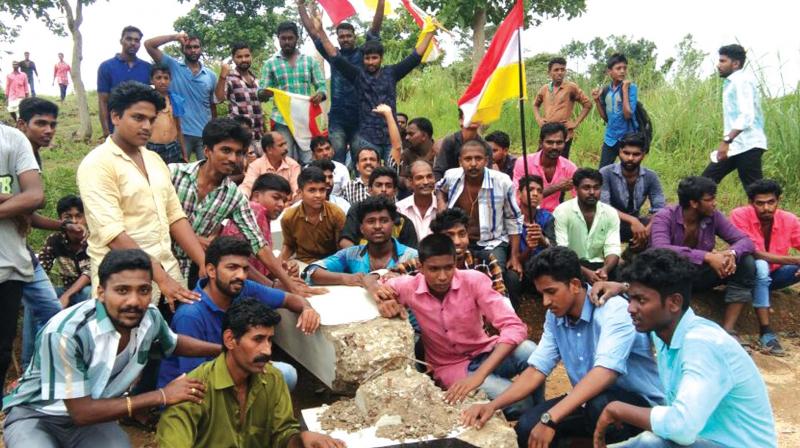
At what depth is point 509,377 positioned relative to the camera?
438cm

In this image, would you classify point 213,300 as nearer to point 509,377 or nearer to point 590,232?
point 509,377

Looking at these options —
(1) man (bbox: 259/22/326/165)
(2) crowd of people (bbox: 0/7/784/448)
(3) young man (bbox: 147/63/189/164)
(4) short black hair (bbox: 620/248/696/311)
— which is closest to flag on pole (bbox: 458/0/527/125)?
(2) crowd of people (bbox: 0/7/784/448)

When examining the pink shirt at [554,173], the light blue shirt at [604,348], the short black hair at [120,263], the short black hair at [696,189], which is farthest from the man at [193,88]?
the light blue shirt at [604,348]

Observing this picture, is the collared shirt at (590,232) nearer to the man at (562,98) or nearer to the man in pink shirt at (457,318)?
the man in pink shirt at (457,318)

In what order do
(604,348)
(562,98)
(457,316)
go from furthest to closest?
(562,98), (457,316), (604,348)

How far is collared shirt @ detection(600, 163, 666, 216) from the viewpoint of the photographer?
643 cm

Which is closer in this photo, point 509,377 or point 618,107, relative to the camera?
point 509,377

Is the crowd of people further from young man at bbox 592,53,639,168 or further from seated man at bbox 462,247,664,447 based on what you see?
young man at bbox 592,53,639,168

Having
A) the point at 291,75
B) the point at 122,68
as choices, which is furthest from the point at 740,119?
the point at 122,68

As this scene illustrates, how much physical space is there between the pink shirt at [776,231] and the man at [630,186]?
716 millimetres

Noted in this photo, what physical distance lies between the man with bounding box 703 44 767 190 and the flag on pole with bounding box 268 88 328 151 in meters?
4.09

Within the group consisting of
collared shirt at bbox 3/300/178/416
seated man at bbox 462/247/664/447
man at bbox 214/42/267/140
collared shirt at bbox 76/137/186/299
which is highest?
man at bbox 214/42/267/140

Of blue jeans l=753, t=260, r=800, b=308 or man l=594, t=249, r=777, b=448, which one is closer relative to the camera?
man l=594, t=249, r=777, b=448

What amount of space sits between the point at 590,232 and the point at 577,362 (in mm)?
2255
